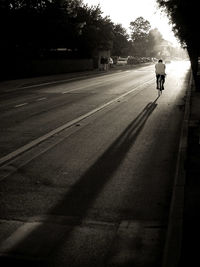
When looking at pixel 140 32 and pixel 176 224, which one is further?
pixel 140 32

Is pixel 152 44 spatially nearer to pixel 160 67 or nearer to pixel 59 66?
pixel 59 66

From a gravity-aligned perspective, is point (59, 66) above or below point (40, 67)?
below

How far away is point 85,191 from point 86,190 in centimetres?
5

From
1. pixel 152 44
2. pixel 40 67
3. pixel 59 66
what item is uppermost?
pixel 40 67

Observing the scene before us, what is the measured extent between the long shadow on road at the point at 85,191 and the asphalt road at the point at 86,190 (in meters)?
→ 0.01

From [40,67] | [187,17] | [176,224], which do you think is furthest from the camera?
[40,67]

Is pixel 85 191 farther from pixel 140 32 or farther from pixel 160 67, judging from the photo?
pixel 140 32

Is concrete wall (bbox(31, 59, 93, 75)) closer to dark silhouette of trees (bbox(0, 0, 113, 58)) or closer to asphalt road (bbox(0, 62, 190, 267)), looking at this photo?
dark silhouette of trees (bbox(0, 0, 113, 58))

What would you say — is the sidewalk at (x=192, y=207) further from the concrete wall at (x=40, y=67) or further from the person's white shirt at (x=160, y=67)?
the concrete wall at (x=40, y=67)

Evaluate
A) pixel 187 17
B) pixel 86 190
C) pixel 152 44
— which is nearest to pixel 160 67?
pixel 187 17

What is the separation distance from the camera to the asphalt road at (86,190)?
4730mm

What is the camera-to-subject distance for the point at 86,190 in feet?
22.5

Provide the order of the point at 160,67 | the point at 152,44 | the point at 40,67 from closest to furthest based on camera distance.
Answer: the point at 160,67 → the point at 40,67 → the point at 152,44

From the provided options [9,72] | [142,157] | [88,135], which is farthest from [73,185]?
[9,72]
